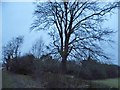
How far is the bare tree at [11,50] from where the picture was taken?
213 inches

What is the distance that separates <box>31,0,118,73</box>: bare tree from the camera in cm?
622

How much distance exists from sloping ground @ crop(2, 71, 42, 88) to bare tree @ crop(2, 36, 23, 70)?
15.7 inches

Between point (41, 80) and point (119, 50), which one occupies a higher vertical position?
point (119, 50)

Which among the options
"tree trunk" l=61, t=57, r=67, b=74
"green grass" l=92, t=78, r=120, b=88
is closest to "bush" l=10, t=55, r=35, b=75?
"tree trunk" l=61, t=57, r=67, b=74

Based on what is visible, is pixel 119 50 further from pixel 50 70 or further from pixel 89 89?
pixel 50 70

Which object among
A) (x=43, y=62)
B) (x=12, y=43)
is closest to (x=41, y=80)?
(x=43, y=62)

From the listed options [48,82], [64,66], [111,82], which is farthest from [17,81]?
[111,82]

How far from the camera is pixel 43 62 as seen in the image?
18.5ft

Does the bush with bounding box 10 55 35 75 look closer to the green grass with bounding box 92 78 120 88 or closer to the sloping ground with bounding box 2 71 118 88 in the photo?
the sloping ground with bounding box 2 71 118 88

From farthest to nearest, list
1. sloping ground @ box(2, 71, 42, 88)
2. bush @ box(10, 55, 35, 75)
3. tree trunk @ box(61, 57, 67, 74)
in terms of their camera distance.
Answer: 1. tree trunk @ box(61, 57, 67, 74)
2. bush @ box(10, 55, 35, 75)
3. sloping ground @ box(2, 71, 42, 88)

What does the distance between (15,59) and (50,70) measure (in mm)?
759

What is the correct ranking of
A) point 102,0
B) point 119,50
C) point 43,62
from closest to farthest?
point 119,50 < point 43,62 < point 102,0

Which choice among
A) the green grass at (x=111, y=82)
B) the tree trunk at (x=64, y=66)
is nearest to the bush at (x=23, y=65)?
the tree trunk at (x=64, y=66)

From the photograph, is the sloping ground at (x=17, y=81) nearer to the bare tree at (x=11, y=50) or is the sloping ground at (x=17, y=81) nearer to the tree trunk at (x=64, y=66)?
the bare tree at (x=11, y=50)
